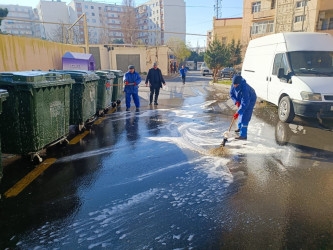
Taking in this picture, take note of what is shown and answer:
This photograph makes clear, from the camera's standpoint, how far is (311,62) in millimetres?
6781

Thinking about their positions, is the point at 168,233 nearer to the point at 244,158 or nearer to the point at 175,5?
the point at 244,158

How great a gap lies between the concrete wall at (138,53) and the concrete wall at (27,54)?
62.3ft

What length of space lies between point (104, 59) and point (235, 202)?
30.3 m

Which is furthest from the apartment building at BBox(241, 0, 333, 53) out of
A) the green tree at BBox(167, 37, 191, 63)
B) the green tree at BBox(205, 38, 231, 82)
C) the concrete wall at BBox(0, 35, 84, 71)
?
the concrete wall at BBox(0, 35, 84, 71)

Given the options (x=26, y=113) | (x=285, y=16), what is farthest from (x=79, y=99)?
(x=285, y=16)

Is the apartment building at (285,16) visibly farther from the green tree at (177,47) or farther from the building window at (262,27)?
the green tree at (177,47)

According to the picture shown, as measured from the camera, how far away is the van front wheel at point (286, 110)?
654 centimetres

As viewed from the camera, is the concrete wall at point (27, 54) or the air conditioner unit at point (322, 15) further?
the air conditioner unit at point (322, 15)

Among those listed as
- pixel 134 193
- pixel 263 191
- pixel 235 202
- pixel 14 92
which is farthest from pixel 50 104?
pixel 263 191

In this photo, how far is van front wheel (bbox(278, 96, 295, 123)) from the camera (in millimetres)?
6539

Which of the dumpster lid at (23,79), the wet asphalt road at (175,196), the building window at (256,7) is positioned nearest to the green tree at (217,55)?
the wet asphalt road at (175,196)

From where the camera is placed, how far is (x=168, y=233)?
8.05 feet

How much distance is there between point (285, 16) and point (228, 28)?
14.5 meters

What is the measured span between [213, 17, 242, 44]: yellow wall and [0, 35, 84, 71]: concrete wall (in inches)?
1550
